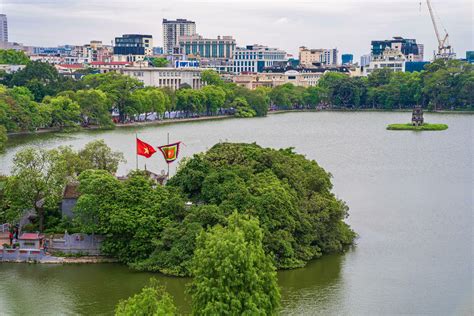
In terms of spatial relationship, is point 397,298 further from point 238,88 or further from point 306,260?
point 238,88

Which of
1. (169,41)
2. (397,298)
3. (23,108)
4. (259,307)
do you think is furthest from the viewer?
(169,41)

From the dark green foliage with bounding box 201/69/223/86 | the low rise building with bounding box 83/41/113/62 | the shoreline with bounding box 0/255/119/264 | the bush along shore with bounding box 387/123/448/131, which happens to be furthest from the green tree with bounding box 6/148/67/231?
the low rise building with bounding box 83/41/113/62

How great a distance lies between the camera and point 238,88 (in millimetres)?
63375

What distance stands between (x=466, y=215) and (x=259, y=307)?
41.4 ft

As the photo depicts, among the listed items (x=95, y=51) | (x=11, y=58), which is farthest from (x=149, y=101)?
(x=95, y=51)

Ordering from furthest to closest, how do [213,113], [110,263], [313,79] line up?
1. [313,79]
2. [213,113]
3. [110,263]

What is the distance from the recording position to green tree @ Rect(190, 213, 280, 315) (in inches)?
461

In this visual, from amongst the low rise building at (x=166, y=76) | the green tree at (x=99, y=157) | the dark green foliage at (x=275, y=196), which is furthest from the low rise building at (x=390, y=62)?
the dark green foliage at (x=275, y=196)

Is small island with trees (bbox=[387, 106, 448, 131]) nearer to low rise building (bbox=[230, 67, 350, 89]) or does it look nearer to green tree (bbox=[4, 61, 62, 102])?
green tree (bbox=[4, 61, 62, 102])

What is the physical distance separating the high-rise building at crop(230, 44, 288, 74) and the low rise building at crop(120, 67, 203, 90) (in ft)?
123

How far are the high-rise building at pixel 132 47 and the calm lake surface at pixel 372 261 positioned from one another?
59.2m

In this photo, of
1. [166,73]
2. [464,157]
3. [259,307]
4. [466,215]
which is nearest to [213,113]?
[166,73]

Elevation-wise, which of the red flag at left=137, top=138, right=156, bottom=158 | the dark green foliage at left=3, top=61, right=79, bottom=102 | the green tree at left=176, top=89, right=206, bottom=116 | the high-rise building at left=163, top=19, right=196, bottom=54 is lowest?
the red flag at left=137, top=138, right=156, bottom=158

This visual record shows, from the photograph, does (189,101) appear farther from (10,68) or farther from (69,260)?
(69,260)
